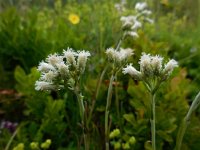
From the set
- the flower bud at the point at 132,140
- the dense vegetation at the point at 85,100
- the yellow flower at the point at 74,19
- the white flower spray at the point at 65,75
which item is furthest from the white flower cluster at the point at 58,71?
the yellow flower at the point at 74,19

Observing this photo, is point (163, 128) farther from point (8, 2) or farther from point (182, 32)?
point (182, 32)

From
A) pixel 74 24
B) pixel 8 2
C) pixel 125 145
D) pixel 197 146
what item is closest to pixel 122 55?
pixel 125 145

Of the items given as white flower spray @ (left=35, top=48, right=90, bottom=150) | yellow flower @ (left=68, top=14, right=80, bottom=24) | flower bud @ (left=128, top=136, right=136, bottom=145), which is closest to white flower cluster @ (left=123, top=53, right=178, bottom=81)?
white flower spray @ (left=35, top=48, right=90, bottom=150)

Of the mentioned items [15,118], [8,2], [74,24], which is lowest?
[15,118]

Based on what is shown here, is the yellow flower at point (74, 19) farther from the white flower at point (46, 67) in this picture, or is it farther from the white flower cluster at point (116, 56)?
the white flower at point (46, 67)

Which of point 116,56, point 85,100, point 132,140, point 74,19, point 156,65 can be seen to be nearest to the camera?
point 156,65

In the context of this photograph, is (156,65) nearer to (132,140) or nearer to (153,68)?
(153,68)

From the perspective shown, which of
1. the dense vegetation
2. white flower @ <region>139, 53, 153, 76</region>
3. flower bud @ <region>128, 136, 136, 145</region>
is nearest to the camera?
white flower @ <region>139, 53, 153, 76</region>

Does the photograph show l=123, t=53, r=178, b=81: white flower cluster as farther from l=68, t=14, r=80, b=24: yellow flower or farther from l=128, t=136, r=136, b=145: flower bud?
l=68, t=14, r=80, b=24: yellow flower

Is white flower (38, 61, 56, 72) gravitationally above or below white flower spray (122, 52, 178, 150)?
above

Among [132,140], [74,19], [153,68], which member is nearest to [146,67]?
[153,68]

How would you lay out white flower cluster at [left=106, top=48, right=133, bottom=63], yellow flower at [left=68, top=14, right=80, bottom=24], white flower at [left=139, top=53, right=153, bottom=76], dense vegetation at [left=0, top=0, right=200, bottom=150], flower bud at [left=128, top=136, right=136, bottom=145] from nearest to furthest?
white flower at [left=139, top=53, right=153, bottom=76]
white flower cluster at [left=106, top=48, right=133, bottom=63]
flower bud at [left=128, top=136, right=136, bottom=145]
dense vegetation at [left=0, top=0, right=200, bottom=150]
yellow flower at [left=68, top=14, right=80, bottom=24]
